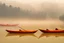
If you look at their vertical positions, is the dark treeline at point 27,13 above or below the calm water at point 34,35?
above

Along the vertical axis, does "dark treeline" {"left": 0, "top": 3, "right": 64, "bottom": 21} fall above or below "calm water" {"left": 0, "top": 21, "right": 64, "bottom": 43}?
above

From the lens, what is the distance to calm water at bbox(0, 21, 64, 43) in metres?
1.20

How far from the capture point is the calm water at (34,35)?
3.93ft

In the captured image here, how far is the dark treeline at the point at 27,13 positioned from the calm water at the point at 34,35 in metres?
0.06

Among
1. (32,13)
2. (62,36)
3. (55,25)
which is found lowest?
(62,36)

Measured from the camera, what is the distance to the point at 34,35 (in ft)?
3.96

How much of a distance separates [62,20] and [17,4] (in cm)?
47

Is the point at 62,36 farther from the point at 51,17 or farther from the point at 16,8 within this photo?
the point at 16,8

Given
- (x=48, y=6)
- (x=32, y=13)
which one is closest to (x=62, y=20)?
(x=48, y=6)

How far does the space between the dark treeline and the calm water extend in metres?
0.06

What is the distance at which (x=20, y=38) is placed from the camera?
120cm

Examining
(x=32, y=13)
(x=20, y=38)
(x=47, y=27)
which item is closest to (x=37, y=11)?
(x=32, y=13)

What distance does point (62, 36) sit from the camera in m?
1.22

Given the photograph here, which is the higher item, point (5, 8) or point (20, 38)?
point (5, 8)
